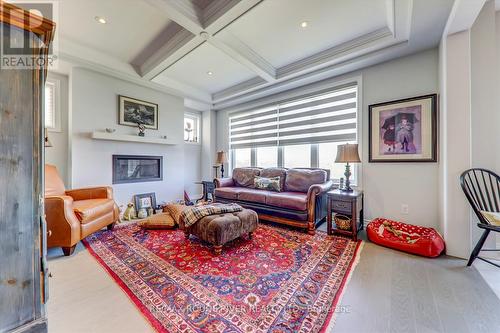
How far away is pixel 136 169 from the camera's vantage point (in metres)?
4.08

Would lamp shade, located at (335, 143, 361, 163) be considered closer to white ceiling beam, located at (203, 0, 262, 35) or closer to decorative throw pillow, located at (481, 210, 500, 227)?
decorative throw pillow, located at (481, 210, 500, 227)

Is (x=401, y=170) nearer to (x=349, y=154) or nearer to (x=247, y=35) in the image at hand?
(x=349, y=154)

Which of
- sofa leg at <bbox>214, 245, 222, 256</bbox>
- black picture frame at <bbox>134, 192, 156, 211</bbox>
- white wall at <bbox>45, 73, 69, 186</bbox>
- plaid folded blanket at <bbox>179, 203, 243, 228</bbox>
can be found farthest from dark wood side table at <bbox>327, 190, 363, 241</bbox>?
white wall at <bbox>45, 73, 69, 186</bbox>

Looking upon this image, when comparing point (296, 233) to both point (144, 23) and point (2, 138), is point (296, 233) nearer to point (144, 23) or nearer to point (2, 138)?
point (2, 138)

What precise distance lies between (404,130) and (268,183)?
2.21m

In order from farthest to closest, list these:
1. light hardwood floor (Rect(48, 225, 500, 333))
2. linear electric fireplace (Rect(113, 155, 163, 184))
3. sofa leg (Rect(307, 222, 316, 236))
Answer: linear electric fireplace (Rect(113, 155, 163, 184)) → sofa leg (Rect(307, 222, 316, 236)) → light hardwood floor (Rect(48, 225, 500, 333))

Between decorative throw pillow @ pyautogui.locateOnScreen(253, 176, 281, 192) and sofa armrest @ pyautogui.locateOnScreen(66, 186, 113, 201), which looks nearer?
sofa armrest @ pyautogui.locateOnScreen(66, 186, 113, 201)

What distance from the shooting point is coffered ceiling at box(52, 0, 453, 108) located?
7.02 feet

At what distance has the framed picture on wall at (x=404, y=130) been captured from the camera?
258 centimetres

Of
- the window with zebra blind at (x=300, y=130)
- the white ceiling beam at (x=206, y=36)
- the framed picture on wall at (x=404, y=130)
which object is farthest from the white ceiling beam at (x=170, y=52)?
the framed picture on wall at (x=404, y=130)

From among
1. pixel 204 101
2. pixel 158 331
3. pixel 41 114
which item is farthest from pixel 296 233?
pixel 204 101

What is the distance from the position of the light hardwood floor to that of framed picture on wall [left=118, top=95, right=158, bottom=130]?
2.71 metres

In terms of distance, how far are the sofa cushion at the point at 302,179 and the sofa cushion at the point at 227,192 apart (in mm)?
939

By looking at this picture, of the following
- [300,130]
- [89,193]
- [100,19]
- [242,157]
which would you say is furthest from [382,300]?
[100,19]
